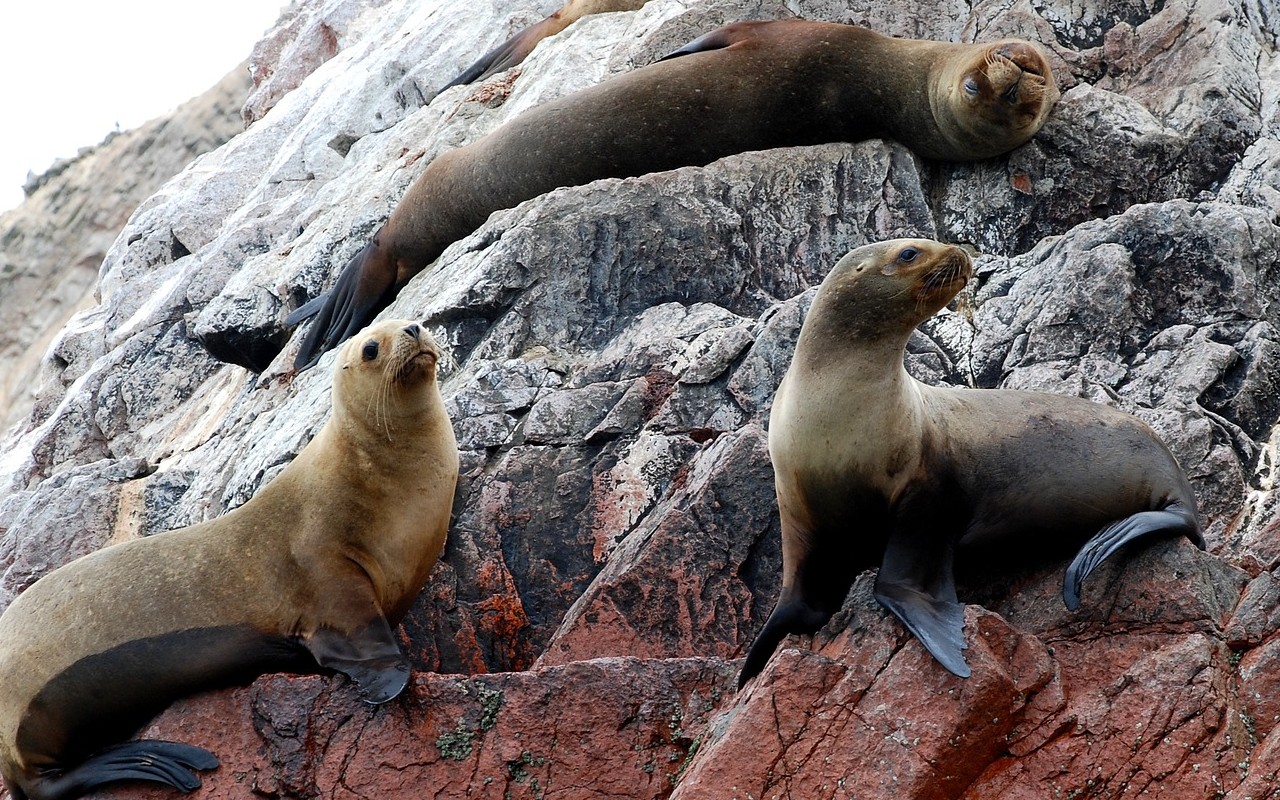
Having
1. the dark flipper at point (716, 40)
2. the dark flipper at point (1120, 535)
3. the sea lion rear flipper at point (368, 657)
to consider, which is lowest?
the dark flipper at point (1120, 535)

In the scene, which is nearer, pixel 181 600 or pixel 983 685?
pixel 983 685

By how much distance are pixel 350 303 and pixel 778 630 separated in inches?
220

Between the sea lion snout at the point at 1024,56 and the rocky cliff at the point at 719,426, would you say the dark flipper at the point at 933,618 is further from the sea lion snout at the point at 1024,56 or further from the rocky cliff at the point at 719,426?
the sea lion snout at the point at 1024,56

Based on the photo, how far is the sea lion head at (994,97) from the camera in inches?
383

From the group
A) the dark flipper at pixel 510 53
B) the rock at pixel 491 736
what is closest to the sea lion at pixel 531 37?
the dark flipper at pixel 510 53

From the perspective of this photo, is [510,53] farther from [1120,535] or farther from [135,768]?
[1120,535]

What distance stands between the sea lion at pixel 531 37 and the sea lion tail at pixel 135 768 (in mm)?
8172

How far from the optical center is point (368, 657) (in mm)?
6145

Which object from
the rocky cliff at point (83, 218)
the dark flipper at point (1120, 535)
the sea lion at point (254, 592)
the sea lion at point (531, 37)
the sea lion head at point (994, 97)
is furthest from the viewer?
the rocky cliff at point (83, 218)

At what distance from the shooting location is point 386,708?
5781mm

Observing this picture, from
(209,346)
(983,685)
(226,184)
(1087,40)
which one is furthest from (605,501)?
(226,184)

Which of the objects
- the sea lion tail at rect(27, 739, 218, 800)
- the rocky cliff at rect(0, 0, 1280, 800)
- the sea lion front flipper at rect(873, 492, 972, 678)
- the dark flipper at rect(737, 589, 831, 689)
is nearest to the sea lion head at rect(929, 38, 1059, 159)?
the rocky cliff at rect(0, 0, 1280, 800)

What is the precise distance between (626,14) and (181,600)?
7.69 meters

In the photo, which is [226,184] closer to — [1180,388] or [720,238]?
[720,238]
